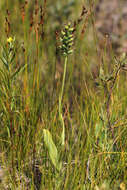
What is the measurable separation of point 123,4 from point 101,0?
322 mm

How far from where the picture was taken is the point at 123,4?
2.96m

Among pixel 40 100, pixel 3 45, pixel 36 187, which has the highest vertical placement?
pixel 3 45

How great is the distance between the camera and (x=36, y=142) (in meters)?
1.46

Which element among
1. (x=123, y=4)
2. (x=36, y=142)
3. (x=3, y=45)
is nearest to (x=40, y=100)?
(x=36, y=142)

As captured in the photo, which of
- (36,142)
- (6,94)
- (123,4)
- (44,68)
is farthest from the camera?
(123,4)

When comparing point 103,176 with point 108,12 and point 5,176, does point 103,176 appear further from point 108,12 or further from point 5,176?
point 108,12

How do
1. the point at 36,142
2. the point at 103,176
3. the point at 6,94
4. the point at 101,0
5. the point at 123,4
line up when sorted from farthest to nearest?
1. the point at 101,0
2. the point at 123,4
3. the point at 36,142
4. the point at 6,94
5. the point at 103,176

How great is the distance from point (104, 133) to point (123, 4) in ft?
A: 6.61

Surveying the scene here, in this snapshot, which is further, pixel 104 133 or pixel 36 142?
pixel 36 142

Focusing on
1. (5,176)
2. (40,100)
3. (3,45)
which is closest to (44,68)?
(40,100)

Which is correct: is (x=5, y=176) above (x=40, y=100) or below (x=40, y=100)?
below

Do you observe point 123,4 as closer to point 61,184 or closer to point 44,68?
point 44,68

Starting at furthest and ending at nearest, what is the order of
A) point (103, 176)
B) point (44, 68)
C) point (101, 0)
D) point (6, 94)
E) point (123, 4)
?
point (101, 0)
point (123, 4)
point (44, 68)
point (6, 94)
point (103, 176)

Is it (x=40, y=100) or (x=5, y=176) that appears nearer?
(x=5, y=176)
